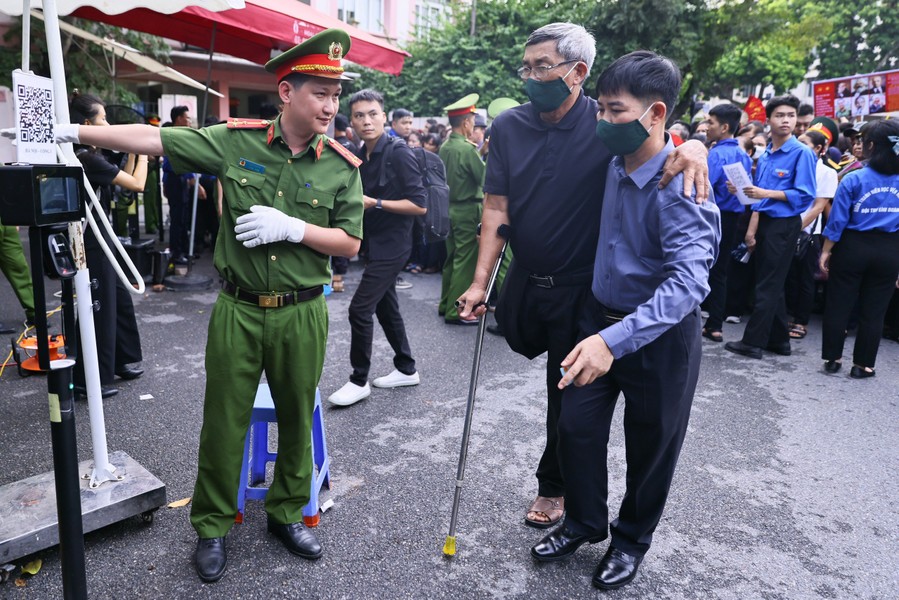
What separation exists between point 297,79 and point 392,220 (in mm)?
2338

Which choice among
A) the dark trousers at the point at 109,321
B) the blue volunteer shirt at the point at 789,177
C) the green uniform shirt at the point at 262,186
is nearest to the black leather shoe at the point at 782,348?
the blue volunteer shirt at the point at 789,177

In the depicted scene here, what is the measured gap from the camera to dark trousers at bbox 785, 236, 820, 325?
23.3 ft

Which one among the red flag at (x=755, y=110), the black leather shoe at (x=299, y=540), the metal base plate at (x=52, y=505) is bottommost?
the black leather shoe at (x=299, y=540)

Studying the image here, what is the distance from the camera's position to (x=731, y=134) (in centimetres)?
650

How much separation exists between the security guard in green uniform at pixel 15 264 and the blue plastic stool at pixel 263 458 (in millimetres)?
3214

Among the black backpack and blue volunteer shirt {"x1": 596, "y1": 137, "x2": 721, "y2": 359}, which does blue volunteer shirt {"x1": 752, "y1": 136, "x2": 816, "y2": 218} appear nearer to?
the black backpack

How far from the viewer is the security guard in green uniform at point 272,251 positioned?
8.55 feet

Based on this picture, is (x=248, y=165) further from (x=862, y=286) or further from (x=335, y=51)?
(x=862, y=286)

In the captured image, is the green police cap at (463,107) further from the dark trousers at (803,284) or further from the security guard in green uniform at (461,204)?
the dark trousers at (803,284)

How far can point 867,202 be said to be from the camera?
17.6 feet

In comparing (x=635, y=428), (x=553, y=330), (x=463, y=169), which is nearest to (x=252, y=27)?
(x=463, y=169)

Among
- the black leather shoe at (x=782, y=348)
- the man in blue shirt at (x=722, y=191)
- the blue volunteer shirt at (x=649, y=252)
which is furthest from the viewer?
the man in blue shirt at (x=722, y=191)

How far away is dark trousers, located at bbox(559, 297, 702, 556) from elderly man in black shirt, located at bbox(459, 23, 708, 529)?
212mm

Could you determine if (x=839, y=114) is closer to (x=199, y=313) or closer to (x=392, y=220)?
(x=392, y=220)
